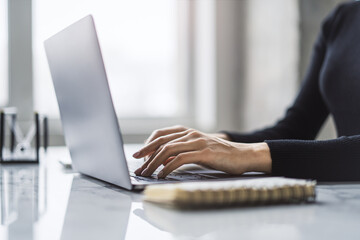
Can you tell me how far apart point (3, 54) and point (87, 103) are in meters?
2.41

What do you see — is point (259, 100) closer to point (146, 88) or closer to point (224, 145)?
point (146, 88)

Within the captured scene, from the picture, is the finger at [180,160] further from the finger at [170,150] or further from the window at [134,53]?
the window at [134,53]

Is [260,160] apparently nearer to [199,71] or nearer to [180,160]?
[180,160]

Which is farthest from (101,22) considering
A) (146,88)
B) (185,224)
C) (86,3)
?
(185,224)

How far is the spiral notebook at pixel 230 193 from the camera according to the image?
0.51 meters

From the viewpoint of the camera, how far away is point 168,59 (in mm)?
3326

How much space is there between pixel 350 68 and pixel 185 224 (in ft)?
3.77

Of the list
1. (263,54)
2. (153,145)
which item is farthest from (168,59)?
(153,145)

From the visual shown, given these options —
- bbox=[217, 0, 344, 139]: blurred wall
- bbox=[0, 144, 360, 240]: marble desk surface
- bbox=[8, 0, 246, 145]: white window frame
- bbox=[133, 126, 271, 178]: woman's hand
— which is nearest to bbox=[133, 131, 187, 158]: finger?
bbox=[133, 126, 271, 178]: woman's hand

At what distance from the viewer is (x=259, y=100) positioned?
3.03 metres

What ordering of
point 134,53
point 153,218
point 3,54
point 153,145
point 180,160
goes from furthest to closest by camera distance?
point 134,53 → point 3,54 → point 153,145 → point 180,160 → point 153,218

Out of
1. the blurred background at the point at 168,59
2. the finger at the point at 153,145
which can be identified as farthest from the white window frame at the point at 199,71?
the finger at the point at 153,145

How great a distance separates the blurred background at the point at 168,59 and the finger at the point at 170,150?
207cm

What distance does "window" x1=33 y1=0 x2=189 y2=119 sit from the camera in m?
3.06
